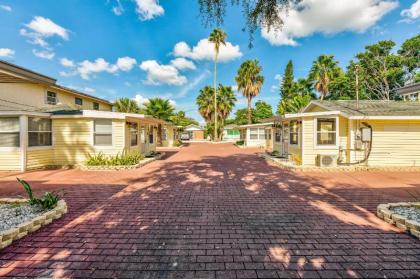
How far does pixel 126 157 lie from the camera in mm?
10969

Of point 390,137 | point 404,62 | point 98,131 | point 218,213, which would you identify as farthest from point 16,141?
point 404,62

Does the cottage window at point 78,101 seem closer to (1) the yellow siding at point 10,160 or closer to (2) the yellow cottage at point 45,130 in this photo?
(2) the yellow cottage at point 45,130

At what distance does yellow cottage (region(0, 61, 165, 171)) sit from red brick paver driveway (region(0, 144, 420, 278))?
3.78 m

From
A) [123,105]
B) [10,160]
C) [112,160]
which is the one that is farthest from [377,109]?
[123,105]

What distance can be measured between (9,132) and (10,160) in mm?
1324

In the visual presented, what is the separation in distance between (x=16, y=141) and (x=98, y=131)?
345 cm

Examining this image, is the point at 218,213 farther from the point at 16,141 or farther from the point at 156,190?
the point at 16,141

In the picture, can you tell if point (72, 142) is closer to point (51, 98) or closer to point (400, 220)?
point (51, 98)

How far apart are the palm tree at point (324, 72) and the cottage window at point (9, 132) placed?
35.4 meters

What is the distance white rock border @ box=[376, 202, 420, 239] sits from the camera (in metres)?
3.76

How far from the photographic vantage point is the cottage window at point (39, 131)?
1005 cm

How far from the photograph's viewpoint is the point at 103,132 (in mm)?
11297

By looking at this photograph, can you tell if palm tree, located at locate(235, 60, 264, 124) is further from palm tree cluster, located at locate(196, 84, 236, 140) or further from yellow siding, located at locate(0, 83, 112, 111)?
yellow siding, located at locate(0, 83, 112, 111)

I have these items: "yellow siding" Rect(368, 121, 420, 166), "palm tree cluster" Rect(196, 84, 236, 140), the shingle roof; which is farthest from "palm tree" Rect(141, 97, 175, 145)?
"yellow siding" Rect(368, 121, 420, 166)
